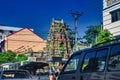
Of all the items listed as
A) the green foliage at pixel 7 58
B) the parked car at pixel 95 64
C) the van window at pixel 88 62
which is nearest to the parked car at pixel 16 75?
the parked car at pixel 95 64

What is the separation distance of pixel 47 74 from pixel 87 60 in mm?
9888

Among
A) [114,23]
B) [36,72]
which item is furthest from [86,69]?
[114,23]

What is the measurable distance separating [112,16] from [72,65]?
18743mm

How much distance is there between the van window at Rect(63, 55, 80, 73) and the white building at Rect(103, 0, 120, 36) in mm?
16455

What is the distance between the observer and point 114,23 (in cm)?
2744

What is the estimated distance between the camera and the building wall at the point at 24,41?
83750 mm

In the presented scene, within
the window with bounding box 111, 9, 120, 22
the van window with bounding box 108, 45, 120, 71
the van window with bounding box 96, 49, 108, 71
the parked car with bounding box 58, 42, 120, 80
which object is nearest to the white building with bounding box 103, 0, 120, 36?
the window with bounding box 111, 9, 120, 22

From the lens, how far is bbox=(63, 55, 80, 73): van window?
9.77 m

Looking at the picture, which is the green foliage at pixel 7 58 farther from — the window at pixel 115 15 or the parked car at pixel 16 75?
the parked car at pixel 16 75

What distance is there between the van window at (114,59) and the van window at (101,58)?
0.24m

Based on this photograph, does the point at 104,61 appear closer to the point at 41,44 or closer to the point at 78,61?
the point at 78,61

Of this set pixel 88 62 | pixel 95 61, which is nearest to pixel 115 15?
pixel 88 62

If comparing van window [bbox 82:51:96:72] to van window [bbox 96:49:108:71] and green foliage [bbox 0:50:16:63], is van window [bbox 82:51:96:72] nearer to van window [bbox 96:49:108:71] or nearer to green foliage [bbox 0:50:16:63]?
van window [bbox 96:49:108:71]

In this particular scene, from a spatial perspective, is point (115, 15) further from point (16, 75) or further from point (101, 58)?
point (101, 58)
